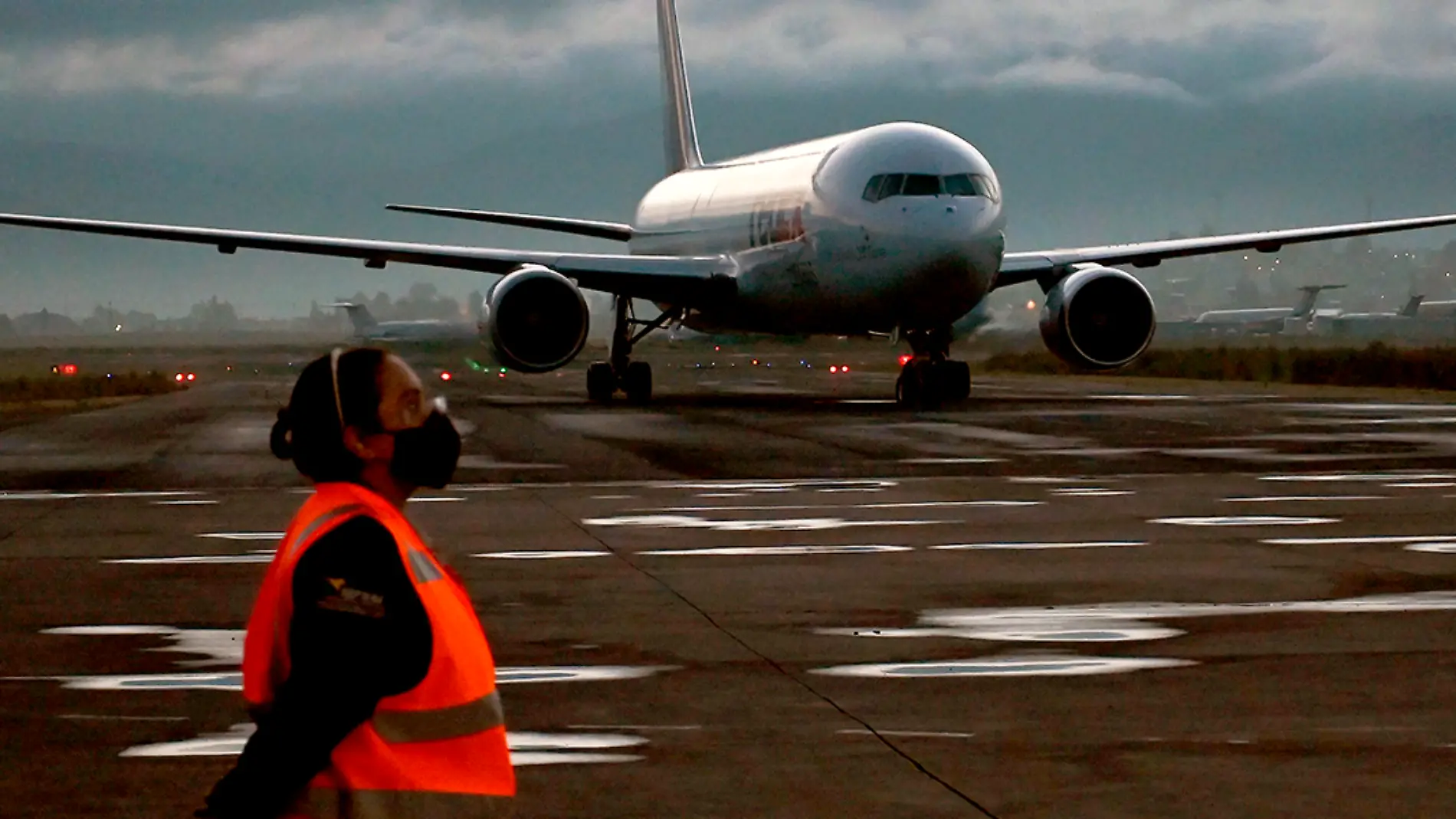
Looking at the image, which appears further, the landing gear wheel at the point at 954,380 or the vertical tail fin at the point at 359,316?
the vertical tail fin at the point at 359,316

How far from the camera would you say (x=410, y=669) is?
3.40 meters

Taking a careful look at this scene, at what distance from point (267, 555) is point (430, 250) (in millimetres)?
20521

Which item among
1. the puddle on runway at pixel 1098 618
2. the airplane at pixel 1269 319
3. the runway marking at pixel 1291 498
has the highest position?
the puddle on runway at pixel 1098 618

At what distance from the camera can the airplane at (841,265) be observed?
30.2 metres

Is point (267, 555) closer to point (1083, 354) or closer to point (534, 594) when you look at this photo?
point (534, 594)

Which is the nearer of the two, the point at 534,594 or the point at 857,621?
the point at 857,621

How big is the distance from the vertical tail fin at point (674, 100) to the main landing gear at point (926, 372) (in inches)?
651

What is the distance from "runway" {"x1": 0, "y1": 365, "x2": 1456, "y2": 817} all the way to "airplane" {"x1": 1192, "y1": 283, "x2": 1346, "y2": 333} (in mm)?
97541

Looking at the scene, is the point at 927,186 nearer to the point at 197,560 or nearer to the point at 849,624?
the point at 197,560

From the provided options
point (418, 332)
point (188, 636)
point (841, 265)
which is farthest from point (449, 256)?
point (418, 332)

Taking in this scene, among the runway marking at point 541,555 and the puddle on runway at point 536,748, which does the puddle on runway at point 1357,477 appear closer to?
the runway marking at point 541,555

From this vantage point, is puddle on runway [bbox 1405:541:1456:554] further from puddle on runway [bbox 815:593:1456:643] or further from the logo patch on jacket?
the logo patch on jacket

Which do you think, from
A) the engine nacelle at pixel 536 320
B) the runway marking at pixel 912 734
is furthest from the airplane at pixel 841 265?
the runway marking at pixel 912 734

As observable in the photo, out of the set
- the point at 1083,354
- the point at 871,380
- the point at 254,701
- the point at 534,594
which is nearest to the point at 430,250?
the point at 1083,354
